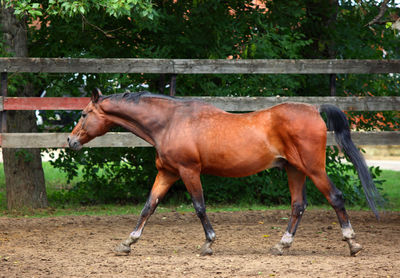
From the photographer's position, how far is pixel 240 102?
8477 millimetres

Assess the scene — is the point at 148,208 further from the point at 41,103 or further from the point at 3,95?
the point at 3,95

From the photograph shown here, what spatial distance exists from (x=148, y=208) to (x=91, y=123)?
1.11 m

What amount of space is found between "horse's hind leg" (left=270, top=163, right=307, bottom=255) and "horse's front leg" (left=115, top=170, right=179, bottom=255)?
1.26 metres

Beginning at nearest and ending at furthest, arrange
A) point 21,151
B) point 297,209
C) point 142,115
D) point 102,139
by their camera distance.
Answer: point 297,209, point 142,115, point 102,139, point 21,151

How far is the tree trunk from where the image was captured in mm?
9547

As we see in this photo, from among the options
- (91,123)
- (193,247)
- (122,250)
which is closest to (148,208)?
(122,250)

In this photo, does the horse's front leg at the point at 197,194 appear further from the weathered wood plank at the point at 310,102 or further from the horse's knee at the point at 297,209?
the weathered wood plank at the point at 310,102

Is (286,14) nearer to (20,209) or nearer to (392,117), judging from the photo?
(392,117)

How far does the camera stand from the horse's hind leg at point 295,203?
6465mm

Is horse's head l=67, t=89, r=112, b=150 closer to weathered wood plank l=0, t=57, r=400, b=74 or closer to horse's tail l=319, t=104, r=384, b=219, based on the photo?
weathered wood plank l=0, t=57, r=400, b=74

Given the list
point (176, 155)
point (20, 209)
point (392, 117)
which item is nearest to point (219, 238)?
point (176, 155)

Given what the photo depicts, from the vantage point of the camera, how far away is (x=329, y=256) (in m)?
6.29

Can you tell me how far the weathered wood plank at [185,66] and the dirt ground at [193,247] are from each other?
84.0 inches

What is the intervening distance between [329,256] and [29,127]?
5630 mm
